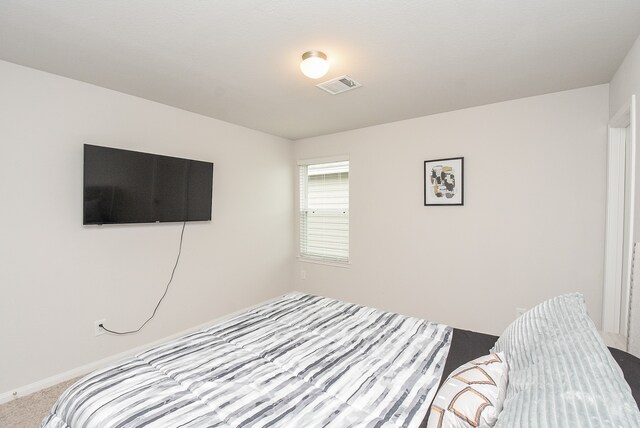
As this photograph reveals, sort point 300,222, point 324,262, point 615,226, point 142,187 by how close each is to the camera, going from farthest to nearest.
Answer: point 300,222 < point 324,262 < point 142,187 < point 615,226

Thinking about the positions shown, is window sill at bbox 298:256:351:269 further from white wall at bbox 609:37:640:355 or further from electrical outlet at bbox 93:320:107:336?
white wall at bbox 609:37:640:355

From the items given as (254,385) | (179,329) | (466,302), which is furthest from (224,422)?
(466,302)

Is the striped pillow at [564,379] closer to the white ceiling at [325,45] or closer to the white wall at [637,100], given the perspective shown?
the white wall at [637,100]

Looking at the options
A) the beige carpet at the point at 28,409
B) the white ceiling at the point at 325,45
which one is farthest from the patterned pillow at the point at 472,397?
the beige carpet at the point at 28,409

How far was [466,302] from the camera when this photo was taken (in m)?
3.20

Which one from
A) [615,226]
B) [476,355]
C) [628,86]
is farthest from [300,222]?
[628,86]

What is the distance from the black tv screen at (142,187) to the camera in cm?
245

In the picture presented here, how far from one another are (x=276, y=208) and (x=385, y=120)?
195 cm

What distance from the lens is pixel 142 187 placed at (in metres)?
2.75

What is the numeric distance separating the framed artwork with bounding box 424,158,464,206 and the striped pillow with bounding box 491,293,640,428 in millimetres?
1933

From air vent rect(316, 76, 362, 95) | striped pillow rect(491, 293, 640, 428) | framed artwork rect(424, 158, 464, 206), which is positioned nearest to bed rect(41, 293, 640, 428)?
striped pillow rect(491, 293, 640, 428)

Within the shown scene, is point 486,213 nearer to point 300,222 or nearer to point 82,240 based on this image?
point 300,222

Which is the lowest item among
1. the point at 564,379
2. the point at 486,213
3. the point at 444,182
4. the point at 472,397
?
the point at 472,397

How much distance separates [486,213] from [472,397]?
8.08ft
